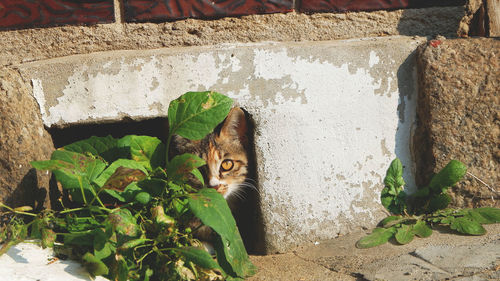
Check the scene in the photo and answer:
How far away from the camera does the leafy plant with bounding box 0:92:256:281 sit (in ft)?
6.07

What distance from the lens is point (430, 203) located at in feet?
7.74

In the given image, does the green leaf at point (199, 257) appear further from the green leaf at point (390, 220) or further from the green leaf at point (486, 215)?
the green leaf at point (486, 215)

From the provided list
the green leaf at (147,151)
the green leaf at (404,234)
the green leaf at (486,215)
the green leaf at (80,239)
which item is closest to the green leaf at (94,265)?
the green leaf at (80,239)

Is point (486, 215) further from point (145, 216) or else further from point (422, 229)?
point (145, 216)

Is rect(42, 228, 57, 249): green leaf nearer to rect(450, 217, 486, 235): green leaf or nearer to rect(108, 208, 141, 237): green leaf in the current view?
rect(108, 208, 141, 237): green leaf

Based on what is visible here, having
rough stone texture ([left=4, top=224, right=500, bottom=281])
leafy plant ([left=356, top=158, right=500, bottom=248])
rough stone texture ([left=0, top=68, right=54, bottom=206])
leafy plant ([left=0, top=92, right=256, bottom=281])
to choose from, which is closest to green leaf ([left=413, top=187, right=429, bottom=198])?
leafy plant ([left=356, top=158, right=500, bottom=248])

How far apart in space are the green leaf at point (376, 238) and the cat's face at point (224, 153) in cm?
69

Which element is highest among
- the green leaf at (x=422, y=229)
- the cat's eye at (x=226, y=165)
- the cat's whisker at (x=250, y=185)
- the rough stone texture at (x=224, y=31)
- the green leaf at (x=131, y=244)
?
the rough stone texture at (x=224, y=31)

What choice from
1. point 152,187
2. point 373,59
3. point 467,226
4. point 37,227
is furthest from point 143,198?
point 467,226

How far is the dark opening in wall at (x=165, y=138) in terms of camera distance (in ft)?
8.00

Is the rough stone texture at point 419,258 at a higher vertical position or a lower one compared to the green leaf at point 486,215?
lower

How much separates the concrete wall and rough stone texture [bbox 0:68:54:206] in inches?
3.8

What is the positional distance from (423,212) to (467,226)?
0.82ft

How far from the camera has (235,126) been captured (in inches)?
101
